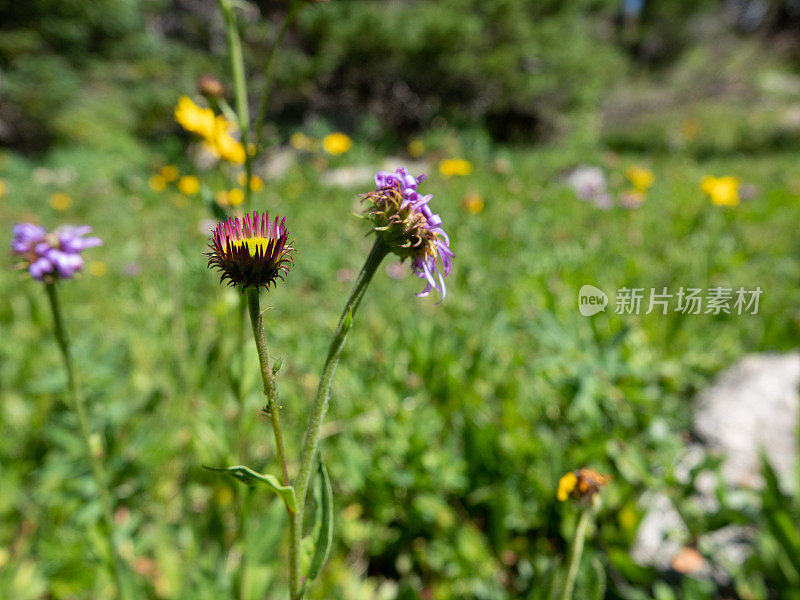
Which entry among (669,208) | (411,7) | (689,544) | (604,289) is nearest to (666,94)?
(411,7)

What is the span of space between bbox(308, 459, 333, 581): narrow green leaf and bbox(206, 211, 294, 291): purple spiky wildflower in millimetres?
270

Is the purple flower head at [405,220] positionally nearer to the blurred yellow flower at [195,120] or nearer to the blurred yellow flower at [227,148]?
the blurred yellow flower at [227,148]

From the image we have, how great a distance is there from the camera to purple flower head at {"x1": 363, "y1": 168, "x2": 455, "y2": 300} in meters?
0.55

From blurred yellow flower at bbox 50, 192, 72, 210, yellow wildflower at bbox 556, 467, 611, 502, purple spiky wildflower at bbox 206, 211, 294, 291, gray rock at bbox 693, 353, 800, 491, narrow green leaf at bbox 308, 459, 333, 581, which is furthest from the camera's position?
blurred yellow flower at bbox 50, 192, 72, 210

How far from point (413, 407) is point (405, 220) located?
119cm

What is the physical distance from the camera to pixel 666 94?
47.1 ft


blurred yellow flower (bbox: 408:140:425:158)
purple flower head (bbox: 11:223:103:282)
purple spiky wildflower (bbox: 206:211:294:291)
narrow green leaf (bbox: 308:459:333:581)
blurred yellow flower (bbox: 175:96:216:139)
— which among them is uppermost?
blurred yellow flower (bbox: 408:140:425:158)

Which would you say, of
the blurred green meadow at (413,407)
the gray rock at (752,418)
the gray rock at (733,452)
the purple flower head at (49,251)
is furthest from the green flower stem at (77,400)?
the gray rock at (752,418)

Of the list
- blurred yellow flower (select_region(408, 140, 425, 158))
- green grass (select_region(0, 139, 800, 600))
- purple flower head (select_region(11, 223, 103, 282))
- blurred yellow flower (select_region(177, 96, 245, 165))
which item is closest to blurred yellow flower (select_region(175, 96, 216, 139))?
blurred yellow flower (select_region(177, 96, 245, 165))

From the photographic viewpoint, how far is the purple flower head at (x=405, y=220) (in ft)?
1.81

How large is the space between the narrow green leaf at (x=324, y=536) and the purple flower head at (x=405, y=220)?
0.95ft

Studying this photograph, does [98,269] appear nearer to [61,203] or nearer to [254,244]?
[61,203]

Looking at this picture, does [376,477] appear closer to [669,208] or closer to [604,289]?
[604,289]

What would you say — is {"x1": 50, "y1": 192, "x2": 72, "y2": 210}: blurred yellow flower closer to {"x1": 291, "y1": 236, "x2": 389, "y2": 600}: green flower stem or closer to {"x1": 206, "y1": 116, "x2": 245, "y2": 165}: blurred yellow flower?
{"x1": 206, "y1": 116, "x2": 245, "y2": 165}: blurred yellow flower
